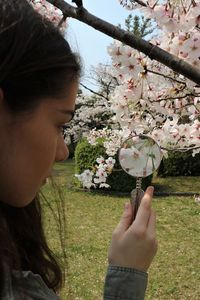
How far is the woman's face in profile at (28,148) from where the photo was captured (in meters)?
0.82

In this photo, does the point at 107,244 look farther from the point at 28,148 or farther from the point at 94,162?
the point at 28,148

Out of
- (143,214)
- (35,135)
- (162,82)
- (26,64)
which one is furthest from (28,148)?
(162,82)

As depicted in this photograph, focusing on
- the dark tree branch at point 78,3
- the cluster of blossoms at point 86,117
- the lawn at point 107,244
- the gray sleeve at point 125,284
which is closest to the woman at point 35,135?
the gray sleeve at point 125,284

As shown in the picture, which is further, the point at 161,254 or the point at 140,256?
the point at 161,254

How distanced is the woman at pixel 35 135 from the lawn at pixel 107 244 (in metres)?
0.94

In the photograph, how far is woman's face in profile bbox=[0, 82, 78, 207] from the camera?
2.69 ft

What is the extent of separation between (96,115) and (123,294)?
12.2 metres

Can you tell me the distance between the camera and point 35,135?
838mm

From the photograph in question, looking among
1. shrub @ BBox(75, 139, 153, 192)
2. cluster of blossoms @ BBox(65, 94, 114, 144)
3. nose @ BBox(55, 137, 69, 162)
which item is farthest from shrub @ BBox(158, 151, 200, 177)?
nose @ BBox(55, 137, 69, 162)

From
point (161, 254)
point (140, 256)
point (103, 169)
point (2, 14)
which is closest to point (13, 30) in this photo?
point (2, 14)

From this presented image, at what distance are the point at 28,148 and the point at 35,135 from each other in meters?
0.03

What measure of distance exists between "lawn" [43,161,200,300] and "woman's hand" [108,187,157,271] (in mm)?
912

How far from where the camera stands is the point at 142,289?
92 centimetres

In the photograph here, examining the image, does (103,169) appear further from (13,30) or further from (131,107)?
(13,30)
